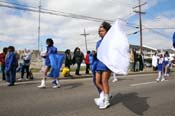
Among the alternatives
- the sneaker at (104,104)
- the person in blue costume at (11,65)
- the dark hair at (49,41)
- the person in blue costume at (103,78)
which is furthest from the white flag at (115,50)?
the person in blue costume at (11,65)

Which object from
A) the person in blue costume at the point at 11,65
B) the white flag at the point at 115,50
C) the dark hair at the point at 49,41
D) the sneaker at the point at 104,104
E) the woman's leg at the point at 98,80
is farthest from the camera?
the person in blue costume at the point at 11,65

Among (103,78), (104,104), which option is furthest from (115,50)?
(104,104)

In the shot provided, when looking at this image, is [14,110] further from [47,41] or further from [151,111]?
[47,41]

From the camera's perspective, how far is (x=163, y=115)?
6.54 metres

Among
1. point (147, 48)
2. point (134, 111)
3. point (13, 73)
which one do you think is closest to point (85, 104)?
point (134, 111)

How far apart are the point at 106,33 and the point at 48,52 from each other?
4256 millimetres

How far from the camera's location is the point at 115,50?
6676 mm

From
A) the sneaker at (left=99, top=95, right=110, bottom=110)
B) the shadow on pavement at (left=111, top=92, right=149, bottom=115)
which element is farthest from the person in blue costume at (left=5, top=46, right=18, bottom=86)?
the sneaker at (left=99, top=95, right=110, bottom=110)

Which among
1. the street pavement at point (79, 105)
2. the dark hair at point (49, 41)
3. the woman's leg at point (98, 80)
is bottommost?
the street pavement at point (79, 105)

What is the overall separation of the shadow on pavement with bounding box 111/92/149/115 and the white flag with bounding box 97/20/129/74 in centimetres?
109

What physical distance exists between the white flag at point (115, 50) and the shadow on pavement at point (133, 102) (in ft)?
3.59

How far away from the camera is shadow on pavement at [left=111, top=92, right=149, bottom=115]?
714 centimetres

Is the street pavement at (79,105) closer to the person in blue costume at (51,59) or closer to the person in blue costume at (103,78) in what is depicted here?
the person in blue costume at (103,78)

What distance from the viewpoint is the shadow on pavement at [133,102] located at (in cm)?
714
